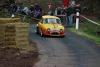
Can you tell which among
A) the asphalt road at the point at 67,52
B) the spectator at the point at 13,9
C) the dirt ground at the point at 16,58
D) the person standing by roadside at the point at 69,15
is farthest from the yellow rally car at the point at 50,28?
the spectator at the point at 13,9

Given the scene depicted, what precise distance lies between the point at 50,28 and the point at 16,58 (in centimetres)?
1027

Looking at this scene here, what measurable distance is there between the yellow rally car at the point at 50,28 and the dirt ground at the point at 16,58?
7.81 meters

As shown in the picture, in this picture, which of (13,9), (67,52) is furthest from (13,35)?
(13,9)

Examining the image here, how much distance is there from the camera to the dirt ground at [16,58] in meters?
18.4

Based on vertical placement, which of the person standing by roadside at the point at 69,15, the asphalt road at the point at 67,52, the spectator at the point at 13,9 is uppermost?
the asphalt road at the point at 67,52

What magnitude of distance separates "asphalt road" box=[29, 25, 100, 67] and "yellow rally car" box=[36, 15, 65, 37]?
0.65 meters

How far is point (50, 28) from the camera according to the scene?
29.9 meters

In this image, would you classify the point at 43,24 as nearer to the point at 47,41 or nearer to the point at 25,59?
the point at 47,41

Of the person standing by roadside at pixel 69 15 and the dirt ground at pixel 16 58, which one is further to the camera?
the person standing by roadside at pixel 69 15

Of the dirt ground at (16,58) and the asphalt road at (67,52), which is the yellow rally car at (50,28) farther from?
the dirt ground at (16,58)

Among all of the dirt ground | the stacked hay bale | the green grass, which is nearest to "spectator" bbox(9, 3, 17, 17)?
the green grass

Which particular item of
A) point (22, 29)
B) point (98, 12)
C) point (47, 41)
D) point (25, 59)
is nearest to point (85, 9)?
point (98, 12)

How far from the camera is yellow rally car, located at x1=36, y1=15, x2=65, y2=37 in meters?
29.6

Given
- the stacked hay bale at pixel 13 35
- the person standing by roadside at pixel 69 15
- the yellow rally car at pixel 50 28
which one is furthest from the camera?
the person standing by roadside at pixel 69 15
